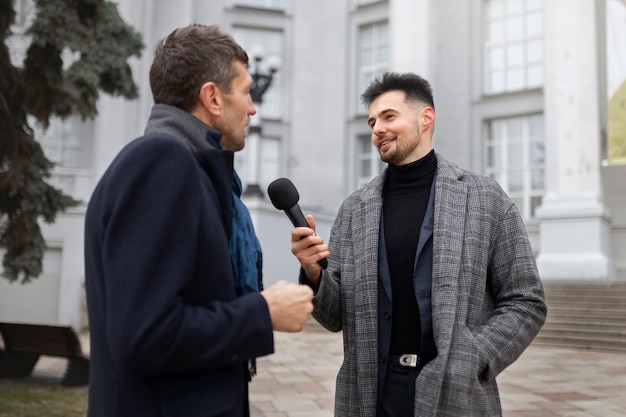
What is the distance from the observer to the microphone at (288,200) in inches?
80.4

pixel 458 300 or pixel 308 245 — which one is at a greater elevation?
pixel 308 245

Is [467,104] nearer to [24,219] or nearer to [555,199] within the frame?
[555,199]

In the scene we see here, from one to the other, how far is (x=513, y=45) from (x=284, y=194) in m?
17.1

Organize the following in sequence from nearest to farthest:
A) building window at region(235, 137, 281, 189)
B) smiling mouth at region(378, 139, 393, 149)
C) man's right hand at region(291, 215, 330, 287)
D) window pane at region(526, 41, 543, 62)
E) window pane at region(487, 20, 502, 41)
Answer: man's right hand at region(291, 215, 330, 287), smiling mouth at region(378, 139, 393, 149), window pane at region(526, 41, 543, 62), window pane at region(487, 20, 502, 41), building window at region(235, 137, 281, 189)

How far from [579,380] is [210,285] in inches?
268

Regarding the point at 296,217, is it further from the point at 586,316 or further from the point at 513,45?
the point at 513,45

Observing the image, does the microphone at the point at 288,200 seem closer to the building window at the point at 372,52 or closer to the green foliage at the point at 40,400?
the green foliage at the point at 40,400

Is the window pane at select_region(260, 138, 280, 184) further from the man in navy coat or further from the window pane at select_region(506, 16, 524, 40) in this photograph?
the man in navy coat

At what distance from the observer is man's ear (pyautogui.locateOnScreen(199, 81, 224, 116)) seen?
1597 mm

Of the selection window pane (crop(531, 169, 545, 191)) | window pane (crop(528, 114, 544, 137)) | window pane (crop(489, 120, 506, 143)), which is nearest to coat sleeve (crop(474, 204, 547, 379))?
window pane (crop(531, 169, 545, 191))

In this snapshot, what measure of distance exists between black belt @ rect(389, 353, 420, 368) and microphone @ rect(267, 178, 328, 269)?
42 centimetres

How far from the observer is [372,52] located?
20203 millimetres

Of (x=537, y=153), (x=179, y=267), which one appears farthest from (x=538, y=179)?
(x=179, y=267)

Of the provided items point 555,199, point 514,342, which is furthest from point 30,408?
point 555,199
